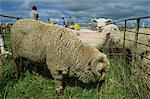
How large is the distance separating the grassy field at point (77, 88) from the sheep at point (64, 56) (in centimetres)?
18

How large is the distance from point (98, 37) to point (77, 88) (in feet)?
9.29

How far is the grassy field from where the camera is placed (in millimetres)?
4902

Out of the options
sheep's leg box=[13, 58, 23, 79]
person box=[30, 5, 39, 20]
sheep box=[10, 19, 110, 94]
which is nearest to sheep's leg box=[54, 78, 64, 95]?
sheep box=[10, 19, 110, 94]

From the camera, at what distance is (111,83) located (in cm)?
557

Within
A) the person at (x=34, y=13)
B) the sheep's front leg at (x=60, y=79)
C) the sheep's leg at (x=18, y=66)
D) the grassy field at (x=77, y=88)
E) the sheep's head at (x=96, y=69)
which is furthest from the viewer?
the person at (x=34, y=13)

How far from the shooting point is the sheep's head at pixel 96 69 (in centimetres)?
538

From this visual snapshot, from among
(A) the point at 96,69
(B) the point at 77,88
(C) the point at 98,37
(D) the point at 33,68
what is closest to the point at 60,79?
(B) the point at 77,88

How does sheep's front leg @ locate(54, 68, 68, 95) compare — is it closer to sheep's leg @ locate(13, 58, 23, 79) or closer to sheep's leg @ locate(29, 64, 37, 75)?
sheep's leg @ locate(29, 64, 37, 75)

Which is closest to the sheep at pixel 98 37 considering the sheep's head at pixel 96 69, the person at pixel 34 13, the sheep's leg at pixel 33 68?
the sheep's leg at pixel 33 68

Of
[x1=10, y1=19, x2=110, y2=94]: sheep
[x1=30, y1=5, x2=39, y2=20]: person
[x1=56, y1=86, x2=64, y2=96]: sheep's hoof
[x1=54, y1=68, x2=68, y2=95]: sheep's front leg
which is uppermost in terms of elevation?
[x1=30, y1=5, x2=39, y2=20]: person

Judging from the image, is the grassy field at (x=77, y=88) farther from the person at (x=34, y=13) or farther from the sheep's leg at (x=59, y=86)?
the person at (x=34, y=13)

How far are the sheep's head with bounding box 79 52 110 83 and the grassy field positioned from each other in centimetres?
15

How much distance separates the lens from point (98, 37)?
8172 mm

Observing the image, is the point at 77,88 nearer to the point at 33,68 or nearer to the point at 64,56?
the point at 64,56
